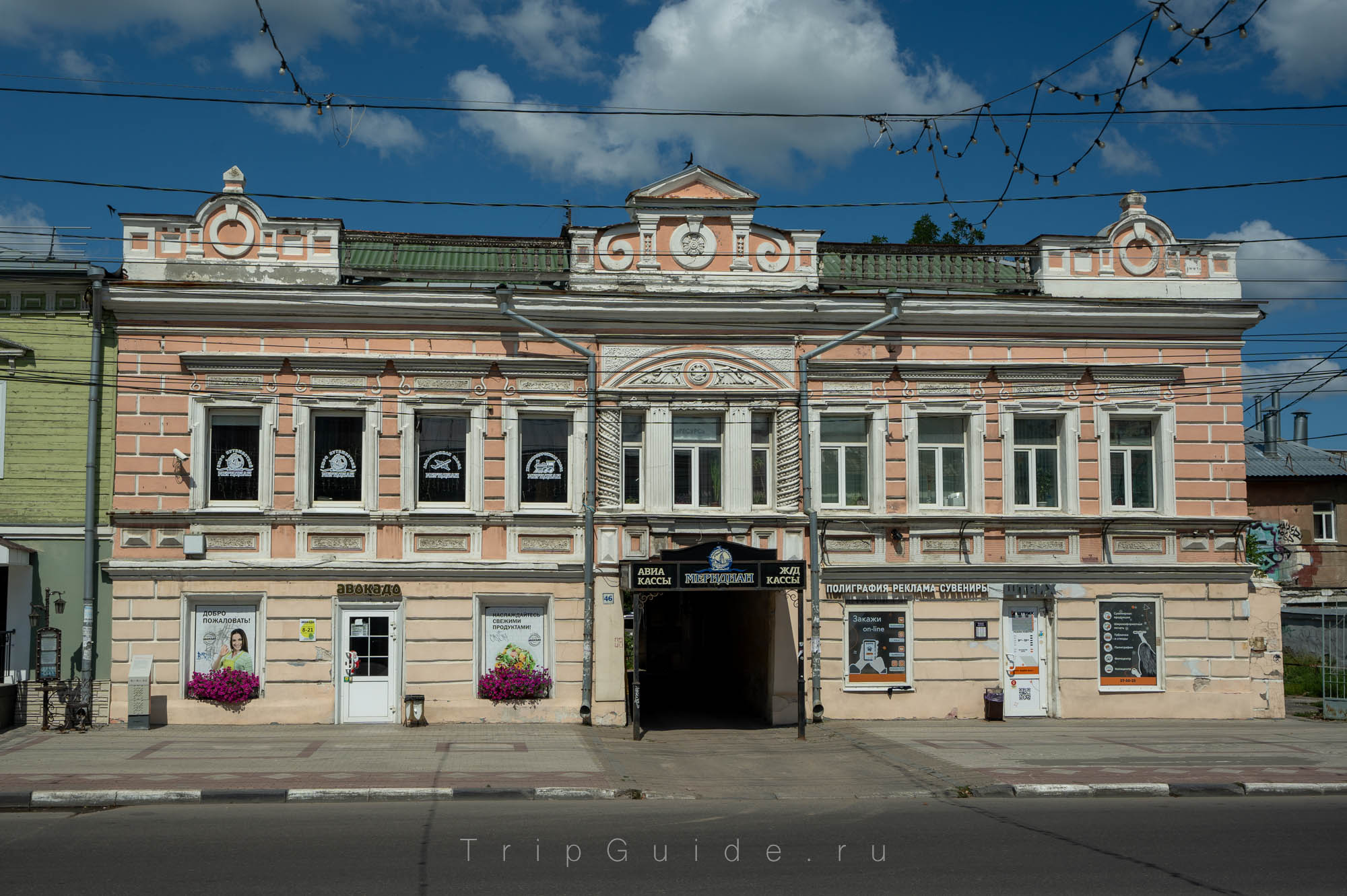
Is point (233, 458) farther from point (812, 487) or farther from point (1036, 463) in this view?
point (1036, 463)

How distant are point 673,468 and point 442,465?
4089 mm

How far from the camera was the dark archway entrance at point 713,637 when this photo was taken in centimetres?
1891

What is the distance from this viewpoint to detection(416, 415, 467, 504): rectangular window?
2053cm

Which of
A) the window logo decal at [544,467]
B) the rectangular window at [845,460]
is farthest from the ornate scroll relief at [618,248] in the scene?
the rectangular window at [845,460]

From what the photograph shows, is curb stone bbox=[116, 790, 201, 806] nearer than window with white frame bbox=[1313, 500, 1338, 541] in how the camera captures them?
Yes

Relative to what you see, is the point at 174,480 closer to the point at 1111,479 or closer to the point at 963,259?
the point at 963,259

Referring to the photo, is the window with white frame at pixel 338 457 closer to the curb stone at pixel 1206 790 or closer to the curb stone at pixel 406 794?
the curb stone at pixel 406 794

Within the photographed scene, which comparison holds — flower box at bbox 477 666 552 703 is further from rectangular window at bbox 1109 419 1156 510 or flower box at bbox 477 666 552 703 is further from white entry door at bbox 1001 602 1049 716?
rectangular window at bbox 1109 419 1156 510

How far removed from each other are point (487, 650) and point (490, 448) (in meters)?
3.53

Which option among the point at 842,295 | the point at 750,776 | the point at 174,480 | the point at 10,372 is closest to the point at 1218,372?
the point at 842,295

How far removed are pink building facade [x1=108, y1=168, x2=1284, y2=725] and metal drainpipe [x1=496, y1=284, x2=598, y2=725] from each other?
0.06 m

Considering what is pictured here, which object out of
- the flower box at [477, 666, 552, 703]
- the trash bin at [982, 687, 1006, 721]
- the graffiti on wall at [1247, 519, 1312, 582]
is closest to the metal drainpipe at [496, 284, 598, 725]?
the flower box at [477, 666, 552, 703]

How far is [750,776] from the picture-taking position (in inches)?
613

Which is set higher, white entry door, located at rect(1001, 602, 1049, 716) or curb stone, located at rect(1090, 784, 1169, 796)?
white entry door, located at rect(1001, 602, 1049, 716)
